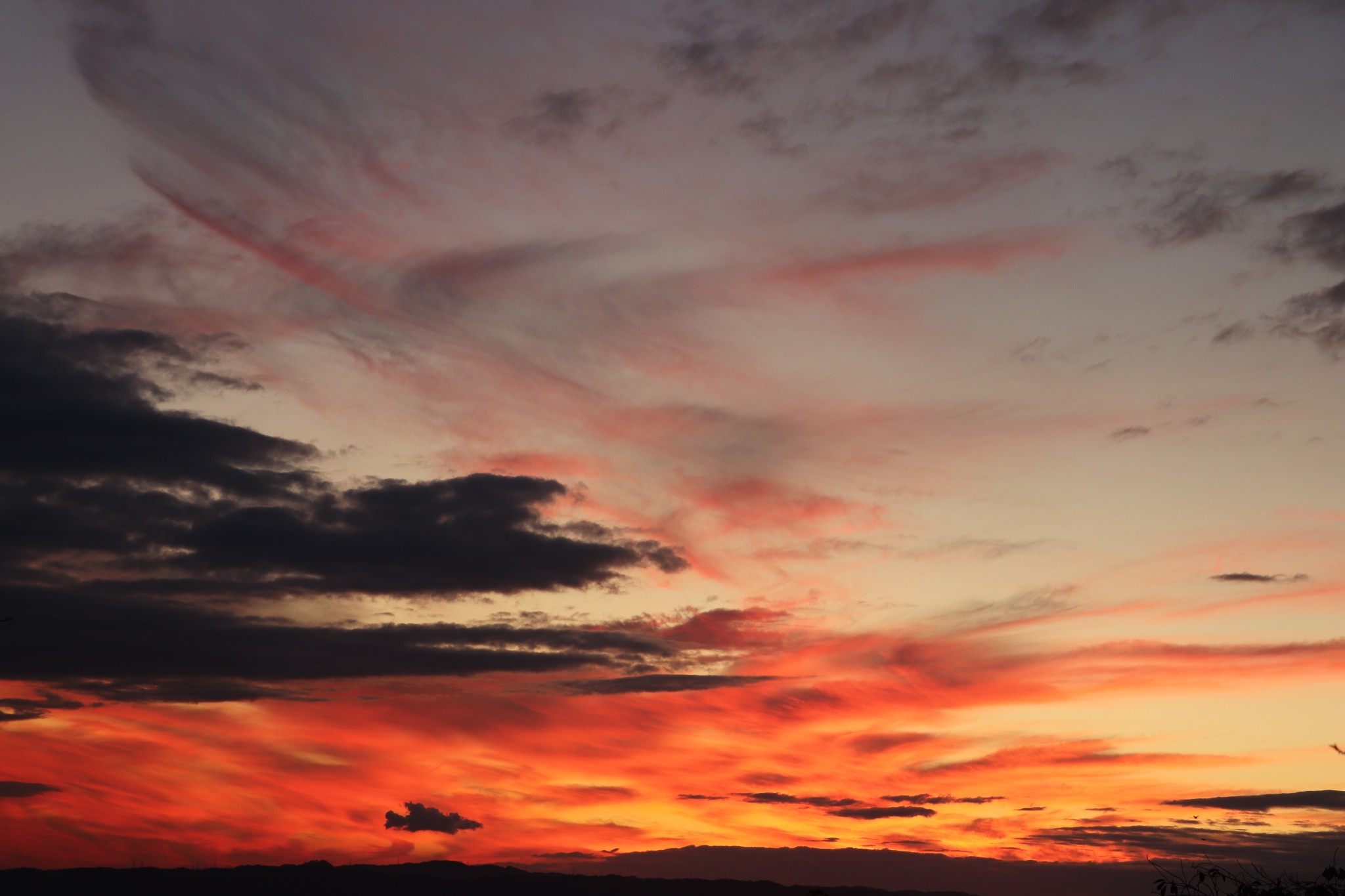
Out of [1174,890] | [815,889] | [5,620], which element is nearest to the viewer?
[5,620]

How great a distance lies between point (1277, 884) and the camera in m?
46.8

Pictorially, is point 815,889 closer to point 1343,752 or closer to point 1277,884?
point 1277,884

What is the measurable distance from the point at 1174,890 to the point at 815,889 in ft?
51.2

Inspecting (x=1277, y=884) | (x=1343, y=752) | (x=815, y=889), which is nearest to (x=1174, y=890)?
(x=1277, y=884)

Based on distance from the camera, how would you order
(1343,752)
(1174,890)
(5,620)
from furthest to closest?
(1174,890) < (1343,752) < (5,620)

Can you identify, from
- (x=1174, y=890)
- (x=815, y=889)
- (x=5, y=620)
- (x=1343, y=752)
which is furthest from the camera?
(x=815, y=889)

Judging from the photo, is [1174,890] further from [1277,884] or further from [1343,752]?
[1343,752]

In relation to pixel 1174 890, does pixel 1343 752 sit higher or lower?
higher

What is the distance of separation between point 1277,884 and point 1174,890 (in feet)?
15.0

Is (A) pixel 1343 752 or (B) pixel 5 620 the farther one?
(A) pixel 1343 752

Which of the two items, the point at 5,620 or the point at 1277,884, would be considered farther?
the point at 1277,884

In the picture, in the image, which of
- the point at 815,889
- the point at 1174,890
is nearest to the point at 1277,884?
the point at 1174,890

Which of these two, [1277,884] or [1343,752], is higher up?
[1343,752]

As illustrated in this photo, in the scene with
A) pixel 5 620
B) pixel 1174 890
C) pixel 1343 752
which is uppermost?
pixel 5 620
